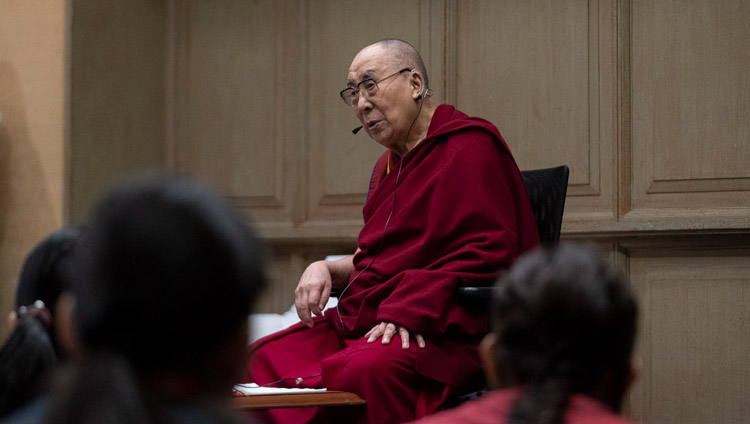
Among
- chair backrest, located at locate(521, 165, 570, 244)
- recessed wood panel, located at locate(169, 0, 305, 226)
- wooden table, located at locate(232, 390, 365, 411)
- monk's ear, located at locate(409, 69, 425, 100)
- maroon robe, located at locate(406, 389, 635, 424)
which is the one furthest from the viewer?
recessed wood panel, located at locate(169, 0, 305, 226)

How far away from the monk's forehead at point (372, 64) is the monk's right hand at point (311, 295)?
703 mm

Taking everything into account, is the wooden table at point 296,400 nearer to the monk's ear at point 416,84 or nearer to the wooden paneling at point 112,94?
the monk's ear at point 416,84

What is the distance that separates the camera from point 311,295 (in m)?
2.63

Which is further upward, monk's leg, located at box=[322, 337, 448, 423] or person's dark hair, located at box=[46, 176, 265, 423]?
person's dark hair, located at box=[46, 176, 265, 423]

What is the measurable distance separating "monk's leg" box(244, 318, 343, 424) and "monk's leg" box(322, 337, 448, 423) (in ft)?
0.60

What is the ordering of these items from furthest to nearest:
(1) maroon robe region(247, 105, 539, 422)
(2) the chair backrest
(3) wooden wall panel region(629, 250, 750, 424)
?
1. (3) wooden wall panel region(629, 250, 750, 424)
2. (2) the chair backrest
3. (1) maroon robe region(247, 105, 539, 422)

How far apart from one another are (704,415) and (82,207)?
2843 mm

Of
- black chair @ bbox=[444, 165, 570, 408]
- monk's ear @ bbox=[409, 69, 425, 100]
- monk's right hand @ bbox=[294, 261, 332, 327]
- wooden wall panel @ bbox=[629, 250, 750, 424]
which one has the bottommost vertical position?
wooden wall panel @ bbox=[629, 250, 750, 424]

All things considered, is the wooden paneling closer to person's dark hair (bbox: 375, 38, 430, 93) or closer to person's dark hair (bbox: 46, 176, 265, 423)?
person's dark hair (bbox: 375, 38, 430, 93)

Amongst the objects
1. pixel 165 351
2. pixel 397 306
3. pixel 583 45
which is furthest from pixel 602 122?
pixel 165 351

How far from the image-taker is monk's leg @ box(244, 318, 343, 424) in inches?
100

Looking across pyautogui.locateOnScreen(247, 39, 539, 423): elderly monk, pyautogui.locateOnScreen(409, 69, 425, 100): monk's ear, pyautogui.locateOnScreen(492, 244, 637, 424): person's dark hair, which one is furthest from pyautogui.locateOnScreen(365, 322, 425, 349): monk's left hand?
pyautogui.locateOnScreen(492, 244, 637, 424): person's dark hair

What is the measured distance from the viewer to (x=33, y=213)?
4.08 metres

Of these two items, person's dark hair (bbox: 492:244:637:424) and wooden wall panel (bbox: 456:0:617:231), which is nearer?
person's dark hair (bbox: 492:244:637:424)
